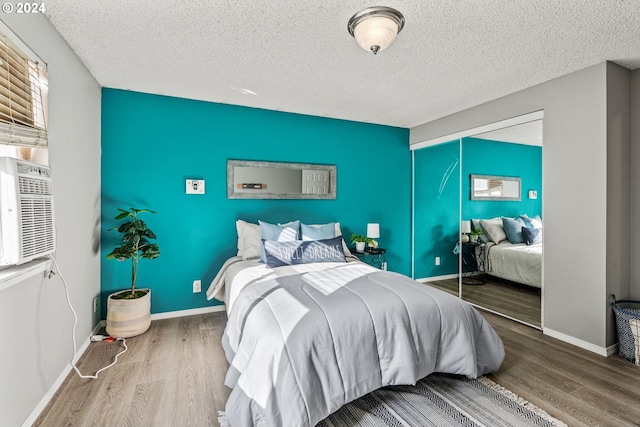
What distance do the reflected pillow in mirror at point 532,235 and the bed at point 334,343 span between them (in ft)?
4.77

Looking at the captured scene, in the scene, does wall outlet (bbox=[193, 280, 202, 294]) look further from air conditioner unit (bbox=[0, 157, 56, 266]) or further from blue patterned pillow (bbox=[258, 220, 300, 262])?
air conditioner unit (bbox=[0, 157, 56, 266])

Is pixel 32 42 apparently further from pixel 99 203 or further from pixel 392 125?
pixel 392 125

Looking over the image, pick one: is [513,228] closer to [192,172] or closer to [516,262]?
[516,262]

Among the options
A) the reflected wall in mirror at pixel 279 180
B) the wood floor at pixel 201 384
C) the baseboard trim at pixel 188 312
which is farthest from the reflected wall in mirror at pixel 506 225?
the baseboard trim at pixel 188 312

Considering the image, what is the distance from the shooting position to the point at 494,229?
3.61 m

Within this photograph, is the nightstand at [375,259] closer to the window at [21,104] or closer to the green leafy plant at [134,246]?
the green leafy plant at [134,246]

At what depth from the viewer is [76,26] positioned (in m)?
2.11

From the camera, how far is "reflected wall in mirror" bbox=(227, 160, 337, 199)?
3701mm

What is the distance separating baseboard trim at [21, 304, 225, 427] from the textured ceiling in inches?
93.6

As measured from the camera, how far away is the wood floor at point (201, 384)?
1.82 meters

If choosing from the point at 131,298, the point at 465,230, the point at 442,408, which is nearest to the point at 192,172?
the point at 131,298

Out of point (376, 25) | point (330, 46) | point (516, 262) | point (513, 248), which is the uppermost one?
point (330, 46)

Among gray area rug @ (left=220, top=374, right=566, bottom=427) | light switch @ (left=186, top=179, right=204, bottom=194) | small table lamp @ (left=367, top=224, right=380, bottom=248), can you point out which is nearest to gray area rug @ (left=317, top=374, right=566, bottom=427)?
gray area rug @ (left=220, top=374, right=566, bottom=427)

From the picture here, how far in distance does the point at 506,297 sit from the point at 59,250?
13.8 ft
